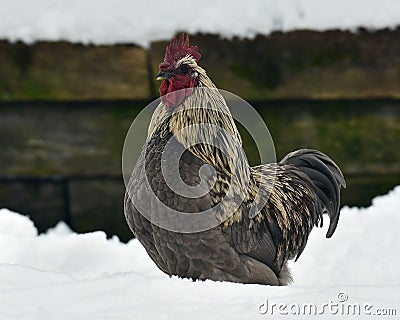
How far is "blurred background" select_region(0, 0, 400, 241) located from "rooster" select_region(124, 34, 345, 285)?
1269 mm

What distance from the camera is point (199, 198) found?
2258 mm

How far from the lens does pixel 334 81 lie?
371 centimetres

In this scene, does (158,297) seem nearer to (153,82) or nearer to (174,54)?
(174,54)

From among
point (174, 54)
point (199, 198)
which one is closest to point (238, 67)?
point (174, 54)

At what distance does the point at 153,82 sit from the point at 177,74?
1357 millimetres

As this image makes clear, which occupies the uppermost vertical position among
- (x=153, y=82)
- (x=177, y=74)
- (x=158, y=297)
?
(x=177, y=74)

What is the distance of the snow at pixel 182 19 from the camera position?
365 centimetres

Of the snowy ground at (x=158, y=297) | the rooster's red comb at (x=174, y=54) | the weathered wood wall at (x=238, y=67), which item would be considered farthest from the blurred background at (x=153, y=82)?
the snowy ground at (x=158, y=297)

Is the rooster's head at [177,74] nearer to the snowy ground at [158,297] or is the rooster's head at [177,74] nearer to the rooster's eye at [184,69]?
the rooster's eye at [184,69]

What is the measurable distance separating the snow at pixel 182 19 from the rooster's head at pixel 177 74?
131 centimetres

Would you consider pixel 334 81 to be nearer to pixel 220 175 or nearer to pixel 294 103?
pixel 294 103

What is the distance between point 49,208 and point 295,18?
1.75 metres

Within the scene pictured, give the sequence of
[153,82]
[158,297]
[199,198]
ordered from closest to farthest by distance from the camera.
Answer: [158,297]
[199,198]
[153,82]

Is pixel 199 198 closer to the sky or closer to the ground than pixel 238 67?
closer to the ground
